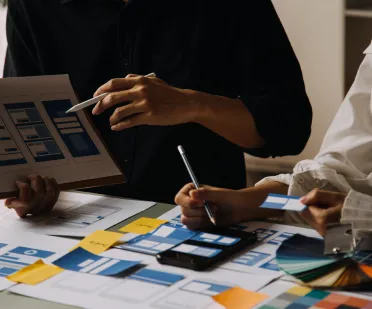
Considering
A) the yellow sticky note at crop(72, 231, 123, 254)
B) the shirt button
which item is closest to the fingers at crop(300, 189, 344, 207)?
the yellow sticky note at crop(72, 231, 123, 254)

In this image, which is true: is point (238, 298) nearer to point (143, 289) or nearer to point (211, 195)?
point (143, 289)

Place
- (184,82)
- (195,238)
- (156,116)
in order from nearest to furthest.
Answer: (195,238)
(156,116)
(184,82)

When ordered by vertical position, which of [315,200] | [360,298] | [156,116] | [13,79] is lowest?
[360,298]

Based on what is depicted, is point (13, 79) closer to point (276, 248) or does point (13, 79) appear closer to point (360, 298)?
point (276, 248)

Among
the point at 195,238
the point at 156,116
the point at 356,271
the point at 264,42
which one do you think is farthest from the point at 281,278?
the point at 264,42

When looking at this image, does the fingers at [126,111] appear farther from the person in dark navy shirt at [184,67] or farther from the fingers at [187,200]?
the person in dark navy shirt at [184,67]

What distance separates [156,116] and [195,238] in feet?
0.97

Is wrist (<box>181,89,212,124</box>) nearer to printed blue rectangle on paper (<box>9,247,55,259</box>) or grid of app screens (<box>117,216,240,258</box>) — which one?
grid of app screens (<box>117,216,240,258</box>)

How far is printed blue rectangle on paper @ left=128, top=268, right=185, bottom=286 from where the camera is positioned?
123 cm

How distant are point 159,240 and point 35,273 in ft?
0.76

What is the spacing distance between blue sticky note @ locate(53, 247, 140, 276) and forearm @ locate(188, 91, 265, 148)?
0.45 metres

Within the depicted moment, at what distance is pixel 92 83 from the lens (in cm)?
196

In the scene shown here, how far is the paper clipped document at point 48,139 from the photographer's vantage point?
64.1 inches

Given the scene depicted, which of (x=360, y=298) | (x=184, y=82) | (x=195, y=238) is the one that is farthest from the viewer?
(x=184, y=82)
